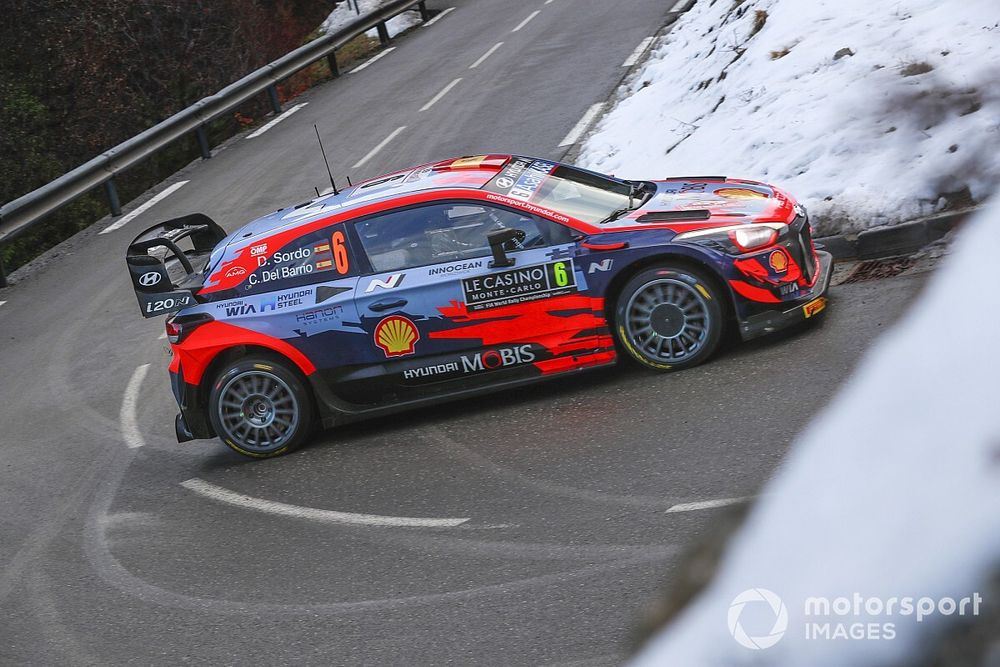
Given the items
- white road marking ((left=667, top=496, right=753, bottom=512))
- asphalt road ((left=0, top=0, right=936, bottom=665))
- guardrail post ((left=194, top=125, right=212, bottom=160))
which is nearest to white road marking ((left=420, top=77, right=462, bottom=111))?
guardrail post ((left=194, top=125, right=212, bottom=160))

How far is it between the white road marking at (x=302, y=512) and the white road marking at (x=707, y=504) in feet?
4.40

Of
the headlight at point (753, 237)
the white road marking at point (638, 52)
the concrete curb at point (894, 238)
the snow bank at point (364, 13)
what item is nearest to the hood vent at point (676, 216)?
the headlight at point (753, 237)

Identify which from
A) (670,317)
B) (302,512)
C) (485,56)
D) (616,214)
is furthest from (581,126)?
(302,512)

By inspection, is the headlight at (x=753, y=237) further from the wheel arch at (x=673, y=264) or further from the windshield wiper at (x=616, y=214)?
the windshield wiper at (x=616, y=214)

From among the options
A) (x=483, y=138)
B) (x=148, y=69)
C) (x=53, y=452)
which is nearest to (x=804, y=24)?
(x=483, y=138)

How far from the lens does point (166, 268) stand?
916cm

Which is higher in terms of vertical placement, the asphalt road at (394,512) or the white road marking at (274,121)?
the white road marking at (274,121)

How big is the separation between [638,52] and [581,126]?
387 centimetres

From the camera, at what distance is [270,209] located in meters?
16.1

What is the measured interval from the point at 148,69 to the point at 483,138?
14.6 meters

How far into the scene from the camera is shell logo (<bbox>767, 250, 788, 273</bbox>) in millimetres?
7961

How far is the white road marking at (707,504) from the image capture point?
609cm

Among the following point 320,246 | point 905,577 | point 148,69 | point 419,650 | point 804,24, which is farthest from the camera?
point 148,69

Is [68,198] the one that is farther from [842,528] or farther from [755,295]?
[842,528]
